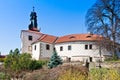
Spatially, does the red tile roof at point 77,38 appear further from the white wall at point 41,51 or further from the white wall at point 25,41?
the white wall at point 25,41

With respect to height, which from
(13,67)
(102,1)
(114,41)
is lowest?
(13,67)

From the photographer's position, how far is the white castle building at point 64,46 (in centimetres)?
4643

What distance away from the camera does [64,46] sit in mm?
48844

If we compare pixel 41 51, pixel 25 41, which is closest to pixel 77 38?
pixel 41 51

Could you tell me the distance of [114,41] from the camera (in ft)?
121

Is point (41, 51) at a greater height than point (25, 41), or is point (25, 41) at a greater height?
point (25, 41)

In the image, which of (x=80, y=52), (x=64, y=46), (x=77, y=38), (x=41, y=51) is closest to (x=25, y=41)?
(x=41, y=51)

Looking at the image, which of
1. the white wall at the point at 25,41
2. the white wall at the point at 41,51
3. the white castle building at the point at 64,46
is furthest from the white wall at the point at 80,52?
the white wall at the point at 25,41

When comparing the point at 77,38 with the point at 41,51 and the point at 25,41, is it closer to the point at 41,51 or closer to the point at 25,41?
the point at 41,51

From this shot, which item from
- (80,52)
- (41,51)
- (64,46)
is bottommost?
(80,52)

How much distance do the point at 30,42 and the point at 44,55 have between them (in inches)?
188

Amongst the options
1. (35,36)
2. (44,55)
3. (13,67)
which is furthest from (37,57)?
(13,67)

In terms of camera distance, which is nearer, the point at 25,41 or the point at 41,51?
the point at 41,51

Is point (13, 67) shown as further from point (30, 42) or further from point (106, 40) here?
point (30, 42)
